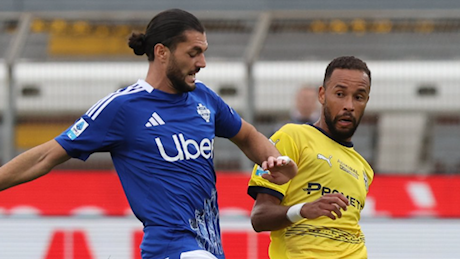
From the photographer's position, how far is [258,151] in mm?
3971

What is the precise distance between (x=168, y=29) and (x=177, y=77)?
225mm

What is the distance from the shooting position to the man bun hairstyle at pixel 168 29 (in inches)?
148

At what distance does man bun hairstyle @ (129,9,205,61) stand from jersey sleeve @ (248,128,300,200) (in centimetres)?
70

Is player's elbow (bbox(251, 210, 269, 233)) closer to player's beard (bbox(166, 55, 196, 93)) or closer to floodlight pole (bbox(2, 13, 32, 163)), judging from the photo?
player's beard (bbox(166, 55, 196, 93))

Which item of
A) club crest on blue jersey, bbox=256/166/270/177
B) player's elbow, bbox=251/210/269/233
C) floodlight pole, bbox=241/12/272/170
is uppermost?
floodlight pole, bbox=241/12/272/170

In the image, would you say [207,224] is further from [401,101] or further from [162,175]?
[401,101]

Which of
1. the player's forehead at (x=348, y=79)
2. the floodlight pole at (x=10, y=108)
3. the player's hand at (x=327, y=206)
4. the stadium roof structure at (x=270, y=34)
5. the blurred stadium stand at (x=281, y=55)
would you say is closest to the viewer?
the player's hand at (x=327, y=206)

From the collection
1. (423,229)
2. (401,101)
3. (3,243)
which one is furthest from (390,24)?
(3,243)

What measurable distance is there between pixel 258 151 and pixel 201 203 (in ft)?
1.33

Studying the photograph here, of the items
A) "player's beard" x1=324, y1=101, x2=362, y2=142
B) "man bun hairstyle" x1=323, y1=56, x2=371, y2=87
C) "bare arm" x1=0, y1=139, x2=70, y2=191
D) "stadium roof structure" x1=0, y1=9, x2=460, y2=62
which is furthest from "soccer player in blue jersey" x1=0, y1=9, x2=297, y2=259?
"stadium roof structure" x1=0, y1=9, x2=460, y2=62

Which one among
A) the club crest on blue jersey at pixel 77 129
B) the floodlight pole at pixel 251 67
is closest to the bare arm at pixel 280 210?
the club crest on blue jersey at pixel 77 129

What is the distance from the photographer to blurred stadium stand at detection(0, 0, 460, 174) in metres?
9.42

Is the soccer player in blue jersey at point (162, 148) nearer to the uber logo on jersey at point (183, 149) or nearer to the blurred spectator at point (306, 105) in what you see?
the uber logo on jersey at point (183, 149)

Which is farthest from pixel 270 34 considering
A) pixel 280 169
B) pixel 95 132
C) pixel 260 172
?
pixel 95 132
